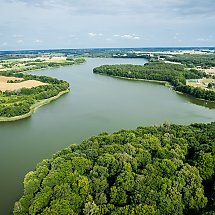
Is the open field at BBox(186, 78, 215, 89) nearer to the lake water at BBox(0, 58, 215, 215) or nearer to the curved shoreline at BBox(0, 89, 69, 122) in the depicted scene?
the lake water at BBox(0, 58, 215, 215)

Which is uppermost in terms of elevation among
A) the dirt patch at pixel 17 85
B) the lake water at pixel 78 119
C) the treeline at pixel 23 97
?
the dirt patch at pixel 17 85

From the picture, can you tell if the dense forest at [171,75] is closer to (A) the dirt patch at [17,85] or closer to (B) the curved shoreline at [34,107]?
(B) the curved shoreline at [34,107]

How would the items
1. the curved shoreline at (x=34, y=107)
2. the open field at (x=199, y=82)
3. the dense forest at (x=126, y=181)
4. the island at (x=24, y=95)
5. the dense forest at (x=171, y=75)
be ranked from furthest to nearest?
the open field at (x=199, y=82)
the dense forest at (x=171, y=75)
the island at (x=24, y=95)
the curved shoreline at (x=34, y=107)
the dense forest at (x=126, y=181)

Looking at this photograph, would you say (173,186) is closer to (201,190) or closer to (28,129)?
(201,190)

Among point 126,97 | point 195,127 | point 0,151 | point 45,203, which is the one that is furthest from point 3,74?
point 45,203

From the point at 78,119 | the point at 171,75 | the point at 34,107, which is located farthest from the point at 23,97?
the point at 171,75

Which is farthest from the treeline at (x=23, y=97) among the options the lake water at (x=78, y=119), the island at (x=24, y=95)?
the lake water at (x=78, y=119)

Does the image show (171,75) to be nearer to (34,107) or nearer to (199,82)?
(199,82)

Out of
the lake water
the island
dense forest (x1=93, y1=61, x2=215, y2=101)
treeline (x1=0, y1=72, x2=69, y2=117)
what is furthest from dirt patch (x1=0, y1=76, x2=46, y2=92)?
dense forest (x1=93, y1=61, x2=215, y2=101)
